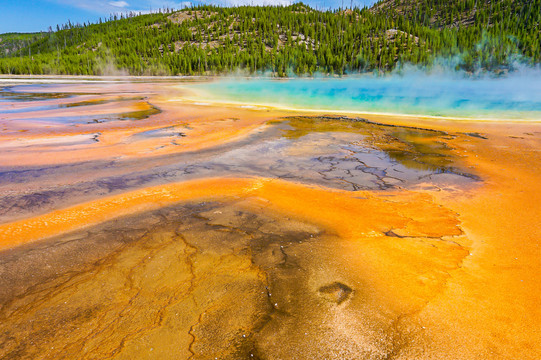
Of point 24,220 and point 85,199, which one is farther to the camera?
point 85,199

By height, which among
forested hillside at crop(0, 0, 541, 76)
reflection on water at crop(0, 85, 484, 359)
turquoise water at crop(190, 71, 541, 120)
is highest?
forested hillside at crop(0, 0, 541, 76)

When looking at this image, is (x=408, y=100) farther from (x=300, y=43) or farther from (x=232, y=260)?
(x=300, y=43)

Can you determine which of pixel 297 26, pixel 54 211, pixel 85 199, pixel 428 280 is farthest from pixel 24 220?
pixel 297 26

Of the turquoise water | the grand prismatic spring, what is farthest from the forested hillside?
the grand prismatic spring

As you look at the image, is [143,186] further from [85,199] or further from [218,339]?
[218,339]

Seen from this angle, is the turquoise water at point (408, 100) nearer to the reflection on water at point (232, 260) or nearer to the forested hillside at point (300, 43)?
the reflection on water at point (232, 260)

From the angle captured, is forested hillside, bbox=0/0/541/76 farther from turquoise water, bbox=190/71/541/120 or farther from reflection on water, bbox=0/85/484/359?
reflection on water, bbox=0/85/484/359

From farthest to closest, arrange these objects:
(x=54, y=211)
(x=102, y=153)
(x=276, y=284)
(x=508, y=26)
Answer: (x=508, y=26), (x=102, y=153), (x=54, y=211), (x=276, y=284)
